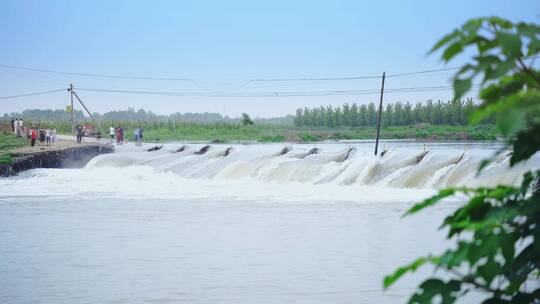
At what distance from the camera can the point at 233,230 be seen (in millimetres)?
11648

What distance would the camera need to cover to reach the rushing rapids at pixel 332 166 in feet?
56.4

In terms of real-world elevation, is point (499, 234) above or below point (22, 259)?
above

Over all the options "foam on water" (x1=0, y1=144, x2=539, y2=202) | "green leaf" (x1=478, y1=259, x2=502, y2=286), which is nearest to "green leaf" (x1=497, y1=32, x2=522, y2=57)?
"green leaf" (x1=478, y1=259, x2=502, y2=286)

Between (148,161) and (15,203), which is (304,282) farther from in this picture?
(148,161)

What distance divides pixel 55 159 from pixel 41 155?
1.22 m

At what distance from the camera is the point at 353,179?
19.7 m

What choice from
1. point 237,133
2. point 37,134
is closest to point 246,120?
point 237,133

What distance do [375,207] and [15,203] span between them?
32.0 ft

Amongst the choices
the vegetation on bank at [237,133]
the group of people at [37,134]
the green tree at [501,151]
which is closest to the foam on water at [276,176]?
the group of people at [37,134]

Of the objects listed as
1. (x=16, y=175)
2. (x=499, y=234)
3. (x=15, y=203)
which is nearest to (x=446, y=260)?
A: (x=499, y=234)

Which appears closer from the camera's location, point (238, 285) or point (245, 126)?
point (238, 285)

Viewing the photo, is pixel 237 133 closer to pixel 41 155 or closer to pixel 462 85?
pixel 41 155

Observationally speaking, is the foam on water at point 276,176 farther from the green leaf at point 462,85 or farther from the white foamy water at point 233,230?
the green leaf at point 462,85

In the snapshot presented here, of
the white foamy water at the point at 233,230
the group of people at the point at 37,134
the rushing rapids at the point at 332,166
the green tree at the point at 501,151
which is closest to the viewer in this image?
the green tree at the point at 501,151
